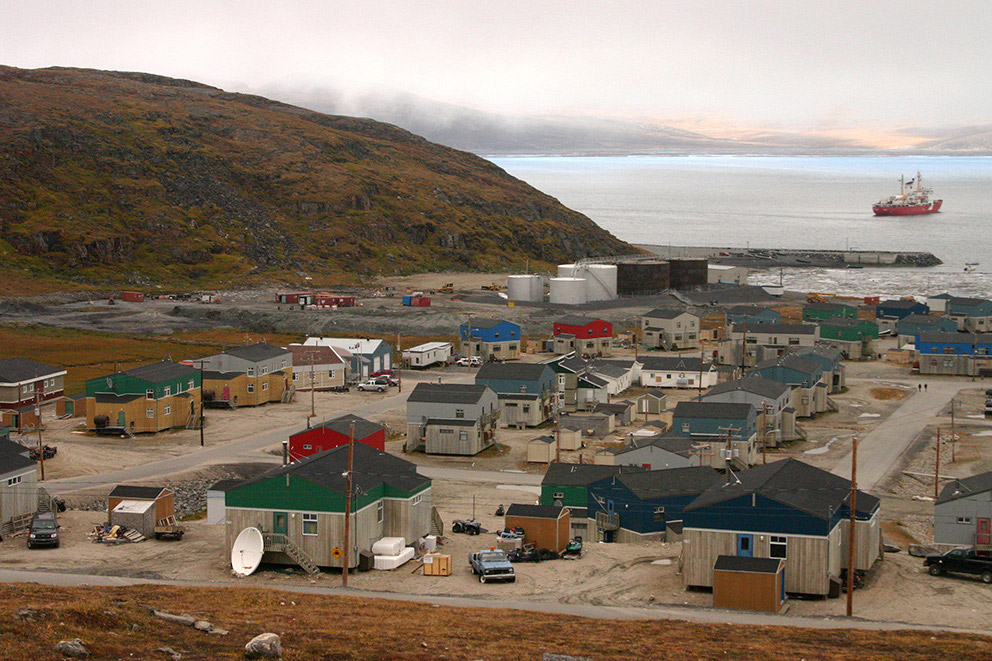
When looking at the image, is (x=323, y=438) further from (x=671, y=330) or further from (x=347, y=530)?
(x=671, y=330)

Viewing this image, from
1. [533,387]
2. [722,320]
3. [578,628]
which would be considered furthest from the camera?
[722,320]

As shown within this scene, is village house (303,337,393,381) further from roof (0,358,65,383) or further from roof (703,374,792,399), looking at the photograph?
roof (703,374,792,399)

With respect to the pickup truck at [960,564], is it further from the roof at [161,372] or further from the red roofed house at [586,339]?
the red roofed house at [586,339]

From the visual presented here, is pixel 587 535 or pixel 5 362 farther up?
pixel 5 362

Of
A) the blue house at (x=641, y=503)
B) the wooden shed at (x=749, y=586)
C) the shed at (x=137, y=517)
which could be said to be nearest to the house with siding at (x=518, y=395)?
the blue house at (x=641, y=503)

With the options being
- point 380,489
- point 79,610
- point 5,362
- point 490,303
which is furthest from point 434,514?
point 490,303

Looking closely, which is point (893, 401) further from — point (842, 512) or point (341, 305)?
point (341, 305)

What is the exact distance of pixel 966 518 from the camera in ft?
94.3

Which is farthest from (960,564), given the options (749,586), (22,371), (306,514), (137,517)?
(22,371)

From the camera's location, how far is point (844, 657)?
60.4ft

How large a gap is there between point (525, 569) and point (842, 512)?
7.79 metres

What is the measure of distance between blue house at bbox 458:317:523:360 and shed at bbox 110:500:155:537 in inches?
1564

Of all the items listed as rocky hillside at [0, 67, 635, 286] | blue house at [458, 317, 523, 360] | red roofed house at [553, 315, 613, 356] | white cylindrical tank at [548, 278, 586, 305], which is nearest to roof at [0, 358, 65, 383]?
blue house at [458, 317, 523, 360]

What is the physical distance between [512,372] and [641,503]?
760 inches
